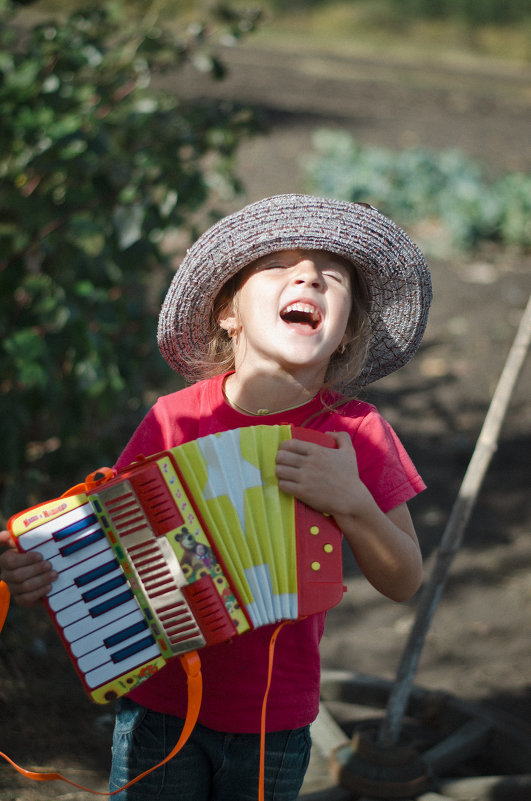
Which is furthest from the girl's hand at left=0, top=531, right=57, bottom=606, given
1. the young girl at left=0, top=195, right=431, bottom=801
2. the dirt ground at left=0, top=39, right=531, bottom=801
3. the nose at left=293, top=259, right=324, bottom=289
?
the dirt ground at left=0, top=39, right=531, bottom=801

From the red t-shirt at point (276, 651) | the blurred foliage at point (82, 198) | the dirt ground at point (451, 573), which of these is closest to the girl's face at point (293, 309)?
the red t-shirt at point (276, 651)

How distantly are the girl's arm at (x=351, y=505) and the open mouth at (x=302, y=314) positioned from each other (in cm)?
23

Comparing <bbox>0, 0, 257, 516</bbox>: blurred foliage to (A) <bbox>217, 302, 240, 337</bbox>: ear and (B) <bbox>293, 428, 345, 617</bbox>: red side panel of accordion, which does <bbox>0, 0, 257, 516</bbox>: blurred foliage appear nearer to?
(A) <bbox>217, 302, 240, 337</bbox>: ear

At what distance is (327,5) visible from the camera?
33.0 m

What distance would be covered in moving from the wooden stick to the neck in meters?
0.95

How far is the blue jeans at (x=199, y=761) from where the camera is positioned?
182 centimetres

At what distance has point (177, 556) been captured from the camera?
1.64 meters

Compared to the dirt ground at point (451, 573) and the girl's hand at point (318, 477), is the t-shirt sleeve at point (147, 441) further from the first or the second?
the dirt ground at point (451, 573)

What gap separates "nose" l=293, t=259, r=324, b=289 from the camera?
5.83 feet

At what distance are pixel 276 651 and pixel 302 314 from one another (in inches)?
27.2

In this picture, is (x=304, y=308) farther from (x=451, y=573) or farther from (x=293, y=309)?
(x=451, y=573)

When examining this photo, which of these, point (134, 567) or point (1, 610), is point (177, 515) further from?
point (1, 610)

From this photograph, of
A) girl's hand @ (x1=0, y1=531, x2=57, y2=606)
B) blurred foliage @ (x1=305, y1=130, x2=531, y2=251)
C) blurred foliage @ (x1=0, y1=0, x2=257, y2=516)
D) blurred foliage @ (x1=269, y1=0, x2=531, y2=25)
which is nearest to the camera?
girl's hand @ (x1=0, y1=531, x2=57, y2=606)

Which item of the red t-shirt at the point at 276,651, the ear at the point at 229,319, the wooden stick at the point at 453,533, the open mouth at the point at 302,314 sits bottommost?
the wooden stick at the point at 453,533
